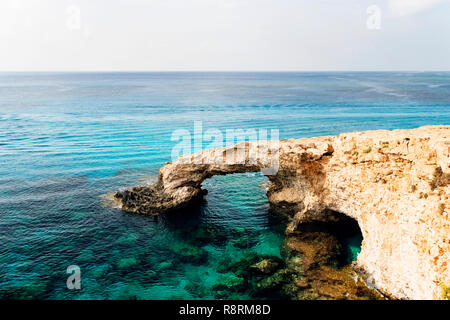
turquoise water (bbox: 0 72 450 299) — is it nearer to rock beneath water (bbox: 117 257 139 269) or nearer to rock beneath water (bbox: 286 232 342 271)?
rock beneath water (bbox: 117 257 139 269)

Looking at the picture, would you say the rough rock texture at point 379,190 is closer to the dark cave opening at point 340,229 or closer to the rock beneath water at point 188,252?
the dark cave opening at point 340,229

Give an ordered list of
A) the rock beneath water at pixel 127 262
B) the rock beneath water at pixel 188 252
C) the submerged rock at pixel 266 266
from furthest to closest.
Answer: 1. the rock beneath water at pixel 188 252
2. the rock beneath water at pixel 127 262
3. the submerged rock at pixel 266 266

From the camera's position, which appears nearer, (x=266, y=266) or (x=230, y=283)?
(x=230, y=283)

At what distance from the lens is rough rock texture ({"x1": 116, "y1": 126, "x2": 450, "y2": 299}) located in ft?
44.1

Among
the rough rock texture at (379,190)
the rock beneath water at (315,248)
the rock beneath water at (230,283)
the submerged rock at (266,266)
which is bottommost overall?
the rock beneath water at (230,283)

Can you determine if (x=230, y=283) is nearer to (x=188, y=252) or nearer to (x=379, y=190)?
(x=188, y=252)

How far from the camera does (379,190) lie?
16469 millimetres

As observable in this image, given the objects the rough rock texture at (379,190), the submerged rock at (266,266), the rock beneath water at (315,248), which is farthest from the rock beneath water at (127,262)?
the rock beneath water at (315,248)

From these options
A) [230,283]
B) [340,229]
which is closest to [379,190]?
[340,229]

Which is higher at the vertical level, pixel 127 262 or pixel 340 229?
pixel 340 229

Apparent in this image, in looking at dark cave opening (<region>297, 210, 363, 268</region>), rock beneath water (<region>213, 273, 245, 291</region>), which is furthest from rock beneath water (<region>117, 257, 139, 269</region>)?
dark cave opening (<region>297, 210, 363, 268</region>)

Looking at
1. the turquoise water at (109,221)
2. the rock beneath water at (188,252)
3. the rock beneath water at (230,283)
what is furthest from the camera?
the rock beneath water at (188,252)

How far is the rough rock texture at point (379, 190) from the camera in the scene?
13438mm

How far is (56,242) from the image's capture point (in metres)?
21.5
